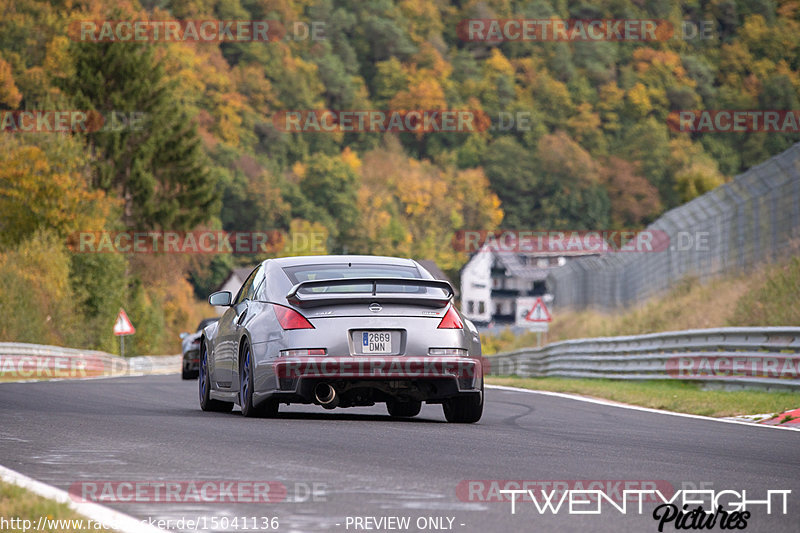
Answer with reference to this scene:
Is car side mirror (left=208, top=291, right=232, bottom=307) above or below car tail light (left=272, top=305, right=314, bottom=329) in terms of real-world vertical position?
above

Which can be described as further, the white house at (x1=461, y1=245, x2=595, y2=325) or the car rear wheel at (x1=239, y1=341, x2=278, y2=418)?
the white house at (x1=461, y1=245, x2=595, y2=325)

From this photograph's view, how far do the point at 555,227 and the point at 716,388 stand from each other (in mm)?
144080

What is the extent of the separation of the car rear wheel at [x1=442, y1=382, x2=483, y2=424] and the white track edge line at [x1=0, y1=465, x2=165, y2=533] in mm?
5359

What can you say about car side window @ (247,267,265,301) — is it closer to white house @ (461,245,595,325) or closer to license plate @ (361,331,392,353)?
license plate @ (361,331,392,353)

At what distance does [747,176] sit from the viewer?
25.8 m

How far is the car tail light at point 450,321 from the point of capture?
38.7 feet

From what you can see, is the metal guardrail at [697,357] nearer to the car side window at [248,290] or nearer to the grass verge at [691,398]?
the grass verge at [691,398]

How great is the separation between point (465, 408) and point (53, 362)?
2520 cm

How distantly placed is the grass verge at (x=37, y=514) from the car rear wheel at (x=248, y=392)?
Answer: 5.42 meters

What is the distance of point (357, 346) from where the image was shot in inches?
451

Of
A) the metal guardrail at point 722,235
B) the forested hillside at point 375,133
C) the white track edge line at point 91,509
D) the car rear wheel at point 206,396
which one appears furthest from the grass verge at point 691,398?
the forested hillside at point 375,133

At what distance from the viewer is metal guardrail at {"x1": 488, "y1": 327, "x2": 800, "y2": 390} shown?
691 inches

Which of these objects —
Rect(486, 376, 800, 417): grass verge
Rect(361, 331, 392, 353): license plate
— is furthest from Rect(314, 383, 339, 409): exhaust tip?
Rect(486, 376, 800, 417): grass verge

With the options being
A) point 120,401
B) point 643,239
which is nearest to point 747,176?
point 643,239
